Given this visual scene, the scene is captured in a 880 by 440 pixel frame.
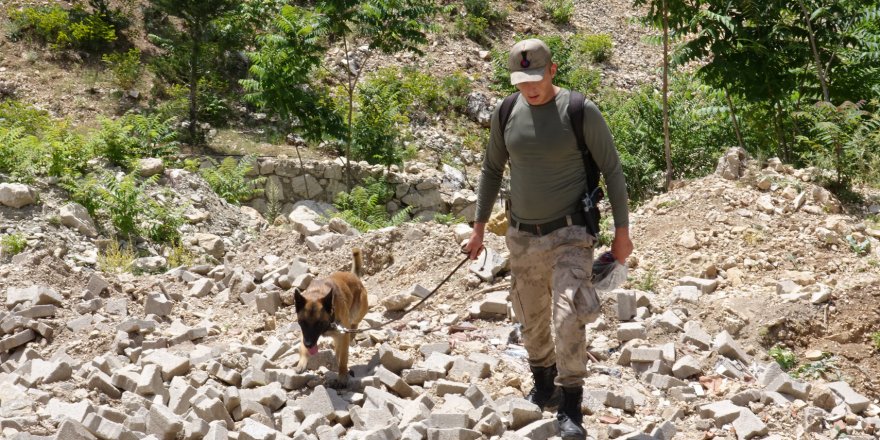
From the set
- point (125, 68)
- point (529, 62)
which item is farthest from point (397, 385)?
point (125, 68)

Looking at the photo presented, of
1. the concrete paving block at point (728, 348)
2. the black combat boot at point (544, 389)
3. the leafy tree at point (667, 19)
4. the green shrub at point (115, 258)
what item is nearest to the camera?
the black combat boot at point (544, 389)

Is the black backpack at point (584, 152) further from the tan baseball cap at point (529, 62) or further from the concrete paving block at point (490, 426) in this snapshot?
the concrete paving block at point (490, 426)

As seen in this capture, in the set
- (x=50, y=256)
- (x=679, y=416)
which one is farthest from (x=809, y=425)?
(x=50, y=256)

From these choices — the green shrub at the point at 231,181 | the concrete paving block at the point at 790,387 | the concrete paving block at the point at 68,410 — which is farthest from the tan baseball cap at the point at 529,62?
the green shrub at the point at 231,181

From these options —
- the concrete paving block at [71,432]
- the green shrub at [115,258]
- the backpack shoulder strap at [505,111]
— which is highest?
the backpack shoulder strap at [505,111]

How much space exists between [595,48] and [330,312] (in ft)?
70.8

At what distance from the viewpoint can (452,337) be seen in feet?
21.8

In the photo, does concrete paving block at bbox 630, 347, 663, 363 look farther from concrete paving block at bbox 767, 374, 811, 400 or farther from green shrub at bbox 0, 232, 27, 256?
green shrub at bbox 0, 232, 27, 256

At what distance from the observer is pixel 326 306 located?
17.8 ft

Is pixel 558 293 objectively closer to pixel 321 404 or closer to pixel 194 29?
pixel 321 404

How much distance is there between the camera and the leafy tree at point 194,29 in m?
17.8

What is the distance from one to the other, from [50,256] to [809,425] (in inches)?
295

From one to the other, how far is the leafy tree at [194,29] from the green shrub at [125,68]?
1888 mm

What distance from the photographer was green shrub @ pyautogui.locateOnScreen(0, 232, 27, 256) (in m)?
9.28
